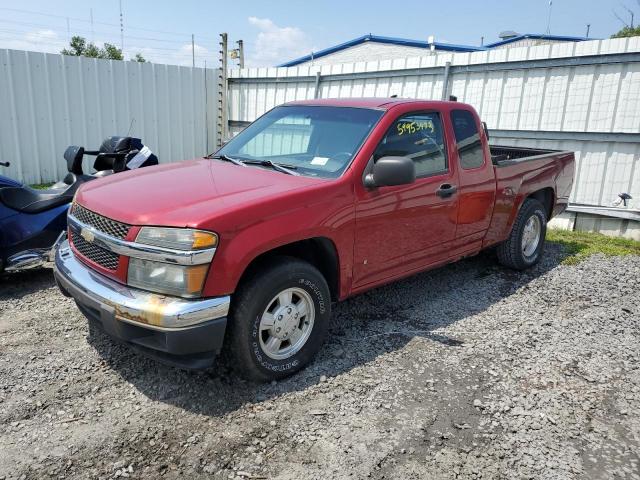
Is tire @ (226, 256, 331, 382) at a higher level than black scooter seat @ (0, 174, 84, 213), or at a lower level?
lower

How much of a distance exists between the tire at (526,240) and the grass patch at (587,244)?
56 centimetres

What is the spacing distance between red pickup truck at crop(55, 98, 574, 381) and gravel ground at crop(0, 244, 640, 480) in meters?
0.38

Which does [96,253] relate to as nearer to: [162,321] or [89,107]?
[162,321]

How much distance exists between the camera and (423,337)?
4094mm

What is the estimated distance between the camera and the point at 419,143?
4.24 m

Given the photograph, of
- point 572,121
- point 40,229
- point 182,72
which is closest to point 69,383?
point 40,229

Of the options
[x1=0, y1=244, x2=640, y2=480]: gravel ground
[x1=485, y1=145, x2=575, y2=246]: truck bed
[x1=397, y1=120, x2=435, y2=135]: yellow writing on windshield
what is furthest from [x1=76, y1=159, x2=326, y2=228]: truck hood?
[x1=485, y1=145, x2=575, y2=246]: truck bed

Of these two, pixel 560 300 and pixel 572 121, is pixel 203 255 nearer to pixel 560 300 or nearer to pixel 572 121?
pixel 560 300

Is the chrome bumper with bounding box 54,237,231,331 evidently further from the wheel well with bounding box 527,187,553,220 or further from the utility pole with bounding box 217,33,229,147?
the utility pole with bounding box 217,33,229,147

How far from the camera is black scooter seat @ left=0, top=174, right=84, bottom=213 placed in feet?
15.4

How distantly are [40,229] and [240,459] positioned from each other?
10.9 ft

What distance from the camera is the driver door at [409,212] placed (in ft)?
12.2

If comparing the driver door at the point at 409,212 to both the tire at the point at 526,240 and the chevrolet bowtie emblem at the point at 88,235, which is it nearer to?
the tire at the point at 526,240

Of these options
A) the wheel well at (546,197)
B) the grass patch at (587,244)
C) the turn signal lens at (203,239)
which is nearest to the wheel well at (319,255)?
the turn signal lens at (203,239)
